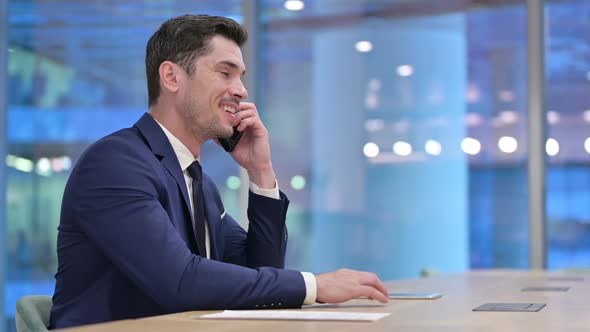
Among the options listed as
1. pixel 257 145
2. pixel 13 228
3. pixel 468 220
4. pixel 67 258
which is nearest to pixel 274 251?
pixel 257 145

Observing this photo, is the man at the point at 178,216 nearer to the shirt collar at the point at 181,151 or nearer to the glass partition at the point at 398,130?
the shirt collar at the point at 181,151

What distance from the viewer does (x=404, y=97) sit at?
6535 millimetres

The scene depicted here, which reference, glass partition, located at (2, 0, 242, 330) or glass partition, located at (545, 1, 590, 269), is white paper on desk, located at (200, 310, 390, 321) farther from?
glass partition, located at (2, 0, 242, 330)

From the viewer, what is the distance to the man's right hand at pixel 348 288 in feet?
6.17

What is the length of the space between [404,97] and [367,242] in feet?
3.63

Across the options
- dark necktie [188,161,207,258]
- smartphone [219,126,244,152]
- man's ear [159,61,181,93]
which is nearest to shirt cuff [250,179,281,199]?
smartphone [219,126,244,152]

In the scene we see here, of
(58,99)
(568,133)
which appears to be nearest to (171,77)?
(568,133)

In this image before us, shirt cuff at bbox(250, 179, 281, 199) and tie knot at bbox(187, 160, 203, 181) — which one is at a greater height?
tie knot at bbox(187, 160, 203, 181)

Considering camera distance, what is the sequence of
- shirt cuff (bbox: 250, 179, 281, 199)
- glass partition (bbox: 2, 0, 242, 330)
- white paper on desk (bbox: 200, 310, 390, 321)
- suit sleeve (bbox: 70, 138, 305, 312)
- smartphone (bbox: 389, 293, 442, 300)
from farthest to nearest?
glass partition (bbox: 2, 0, 242, 330), shirt cuff (bbox: 250, 179, 281, 199), smartphone (bbox: 389, 293, 442, 300), suit sleeve (bbox: 70, 138, 305, 312), white paper on desk (bbox: 200, 310, 390, 321)

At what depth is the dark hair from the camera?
2426 mm

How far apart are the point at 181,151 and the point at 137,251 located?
53cm

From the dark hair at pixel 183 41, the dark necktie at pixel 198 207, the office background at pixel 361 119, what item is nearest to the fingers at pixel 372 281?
the dark necktie at pixel 198 207

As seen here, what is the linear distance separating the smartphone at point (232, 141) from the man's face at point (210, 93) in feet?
0.62

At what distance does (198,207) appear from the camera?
2285 millimetres
